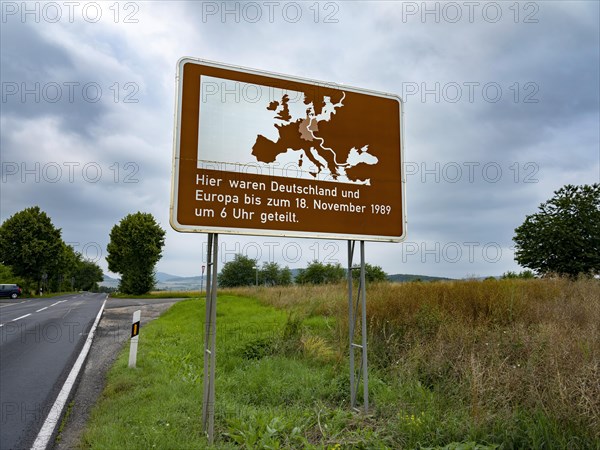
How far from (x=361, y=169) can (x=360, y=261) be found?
4.12 ft

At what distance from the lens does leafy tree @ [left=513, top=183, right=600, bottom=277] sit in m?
22.9

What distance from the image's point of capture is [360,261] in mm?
5672

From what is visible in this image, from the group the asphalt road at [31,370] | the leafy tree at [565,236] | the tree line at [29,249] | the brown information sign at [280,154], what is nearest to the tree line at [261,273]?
the tree line at [29,249]

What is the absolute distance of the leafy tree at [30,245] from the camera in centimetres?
4678

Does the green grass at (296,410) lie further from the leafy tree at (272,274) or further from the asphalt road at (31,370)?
the leafy tree at (272,274)

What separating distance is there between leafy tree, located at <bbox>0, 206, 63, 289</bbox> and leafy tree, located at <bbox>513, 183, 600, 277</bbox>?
161 feet

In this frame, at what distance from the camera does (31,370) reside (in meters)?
7.67

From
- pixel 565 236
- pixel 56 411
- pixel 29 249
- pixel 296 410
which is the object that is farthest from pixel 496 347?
pixel 29 249

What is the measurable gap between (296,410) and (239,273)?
55320 mm

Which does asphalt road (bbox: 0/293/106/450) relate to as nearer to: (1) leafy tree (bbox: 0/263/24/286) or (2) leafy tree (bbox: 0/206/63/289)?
(1) leafy tree (bbox: 0/263/24/286)

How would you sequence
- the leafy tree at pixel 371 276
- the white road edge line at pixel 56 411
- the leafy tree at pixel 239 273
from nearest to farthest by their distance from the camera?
1. the white road edge line at pixel 56 411
2. the leafy tree at pixel 371 276
3. the leafy tree at pixel 239 273

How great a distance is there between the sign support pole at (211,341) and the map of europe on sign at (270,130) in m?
1.00

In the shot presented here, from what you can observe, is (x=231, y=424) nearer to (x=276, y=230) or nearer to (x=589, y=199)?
(x=276, y=230)

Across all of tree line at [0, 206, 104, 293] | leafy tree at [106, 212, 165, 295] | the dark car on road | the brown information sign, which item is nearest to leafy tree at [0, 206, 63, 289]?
tree line at [0, 206, 104, 293]
